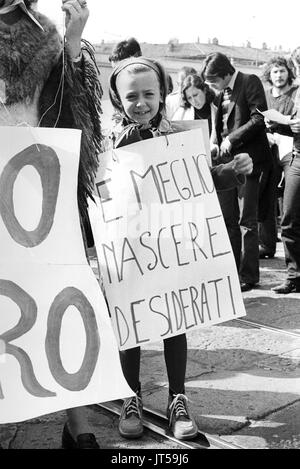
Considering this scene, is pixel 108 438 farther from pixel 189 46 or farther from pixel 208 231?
pixel 189 46

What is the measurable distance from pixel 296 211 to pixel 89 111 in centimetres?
254

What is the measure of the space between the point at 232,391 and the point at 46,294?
1.34m

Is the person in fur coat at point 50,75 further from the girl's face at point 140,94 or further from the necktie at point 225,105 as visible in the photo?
the necktie at point 225,105

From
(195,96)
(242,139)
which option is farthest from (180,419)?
(195,96)

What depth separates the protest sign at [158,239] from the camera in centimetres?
222

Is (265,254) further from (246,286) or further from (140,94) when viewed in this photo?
(140,94)

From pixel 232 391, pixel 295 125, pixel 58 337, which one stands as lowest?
pixel 232 391

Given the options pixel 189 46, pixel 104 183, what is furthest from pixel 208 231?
pixel 189 46

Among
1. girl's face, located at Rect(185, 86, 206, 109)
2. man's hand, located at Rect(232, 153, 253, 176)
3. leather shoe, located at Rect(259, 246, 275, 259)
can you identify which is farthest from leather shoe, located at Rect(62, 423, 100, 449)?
leather shoe, located at Rect(259, 246, 275, 259)

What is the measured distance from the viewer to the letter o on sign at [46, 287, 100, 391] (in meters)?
1.71

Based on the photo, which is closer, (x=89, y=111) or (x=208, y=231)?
(x=89, y=111)

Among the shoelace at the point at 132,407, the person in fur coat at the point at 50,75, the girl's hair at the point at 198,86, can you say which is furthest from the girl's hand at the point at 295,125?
the shoelace at the point at 132,407

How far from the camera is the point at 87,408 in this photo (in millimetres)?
2645

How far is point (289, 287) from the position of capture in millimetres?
4457
